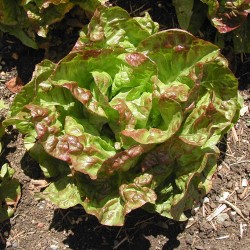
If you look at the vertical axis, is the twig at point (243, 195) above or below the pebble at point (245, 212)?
above

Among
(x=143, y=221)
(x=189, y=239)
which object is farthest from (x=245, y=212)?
(x=143, y=221)

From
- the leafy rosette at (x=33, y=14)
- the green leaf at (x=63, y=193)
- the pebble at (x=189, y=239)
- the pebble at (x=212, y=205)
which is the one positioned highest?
the leafy rosette at (x=33, y=14)

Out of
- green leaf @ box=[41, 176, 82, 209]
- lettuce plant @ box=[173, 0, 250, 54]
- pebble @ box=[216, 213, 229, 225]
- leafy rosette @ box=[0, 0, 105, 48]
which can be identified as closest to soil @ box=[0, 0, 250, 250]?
pebble @ box=[216, 213, 229, 225]

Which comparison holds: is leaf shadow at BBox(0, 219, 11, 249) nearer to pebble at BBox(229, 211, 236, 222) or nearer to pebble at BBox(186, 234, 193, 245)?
pebble at BBox(186, 234, 193, 245)

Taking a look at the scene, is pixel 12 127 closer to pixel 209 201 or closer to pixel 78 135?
pixel 78 135

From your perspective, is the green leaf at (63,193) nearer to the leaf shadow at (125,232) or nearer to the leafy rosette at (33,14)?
the leaf shadow at (125,232)

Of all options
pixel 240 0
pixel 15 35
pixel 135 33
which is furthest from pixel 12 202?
pixel 240 0

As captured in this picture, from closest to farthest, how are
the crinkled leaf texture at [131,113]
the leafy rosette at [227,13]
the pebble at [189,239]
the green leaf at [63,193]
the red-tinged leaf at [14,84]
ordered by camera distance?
1. the crinkled leaf texture at [131,113]
2. the green leaf at [63,193]
3. the leafy rosette at [227,13]
4. the pebble at [189,239]
5. the red-tinged leaf at [14,84]

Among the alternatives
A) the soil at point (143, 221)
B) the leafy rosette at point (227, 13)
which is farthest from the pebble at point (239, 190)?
the leafy rosette at point (227, 13)
